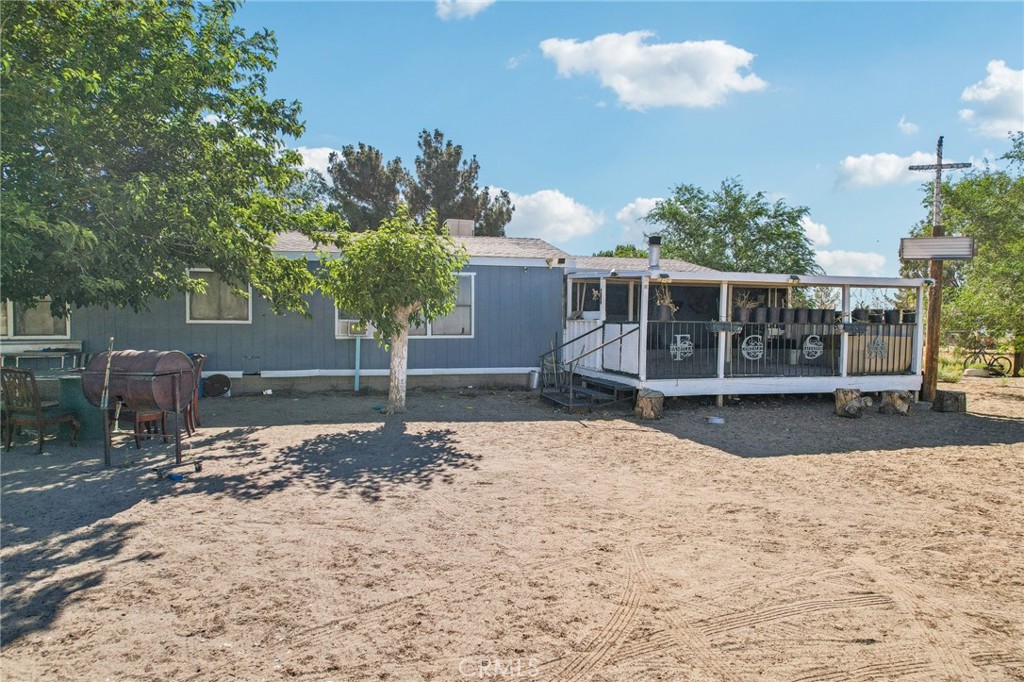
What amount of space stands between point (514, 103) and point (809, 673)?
12928 mm

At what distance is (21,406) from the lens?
20.6 feet

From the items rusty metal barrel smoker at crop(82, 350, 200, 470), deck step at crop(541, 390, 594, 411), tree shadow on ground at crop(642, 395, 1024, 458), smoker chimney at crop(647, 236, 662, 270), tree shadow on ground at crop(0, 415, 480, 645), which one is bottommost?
tree shadow on ground at crop(0, 415, 480, 645)

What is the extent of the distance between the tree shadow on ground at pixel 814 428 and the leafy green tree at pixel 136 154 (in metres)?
6.53

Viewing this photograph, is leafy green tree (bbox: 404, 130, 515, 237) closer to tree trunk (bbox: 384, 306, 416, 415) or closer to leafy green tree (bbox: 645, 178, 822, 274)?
leafy green tree (bbox: 645, 178, 822, 274)

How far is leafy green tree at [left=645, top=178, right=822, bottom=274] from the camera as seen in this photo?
24.4 metres

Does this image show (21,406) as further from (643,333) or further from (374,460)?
(643,333)

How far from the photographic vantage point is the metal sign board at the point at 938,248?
1010 centimetres

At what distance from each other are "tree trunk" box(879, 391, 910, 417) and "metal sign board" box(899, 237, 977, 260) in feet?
8.39

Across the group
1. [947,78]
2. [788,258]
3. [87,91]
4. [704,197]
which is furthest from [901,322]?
[704,197]

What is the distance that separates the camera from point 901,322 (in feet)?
35.9

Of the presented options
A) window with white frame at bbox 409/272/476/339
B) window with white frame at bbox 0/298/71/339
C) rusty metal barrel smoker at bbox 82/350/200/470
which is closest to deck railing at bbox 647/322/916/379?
window with white frame at bbox 409/272/476/339

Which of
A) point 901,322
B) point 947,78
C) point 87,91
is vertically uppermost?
point 947,78

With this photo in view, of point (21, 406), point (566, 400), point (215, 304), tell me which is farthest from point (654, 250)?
point (21, 406)

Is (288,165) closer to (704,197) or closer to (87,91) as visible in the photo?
(87,91)
